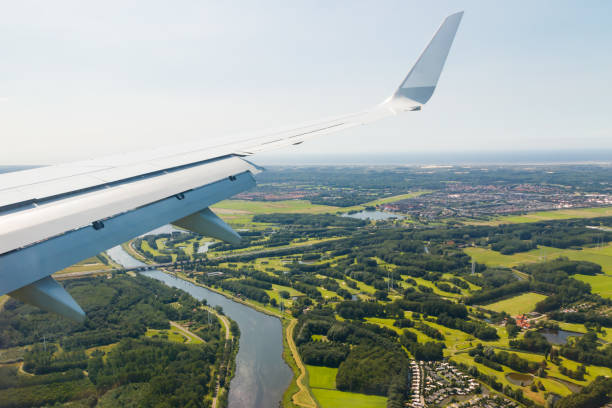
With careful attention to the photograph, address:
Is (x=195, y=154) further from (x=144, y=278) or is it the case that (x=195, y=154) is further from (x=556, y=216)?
(x=556, y=216)

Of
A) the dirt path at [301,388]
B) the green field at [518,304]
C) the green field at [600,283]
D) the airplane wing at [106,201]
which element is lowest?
the dirt path at [301,388]

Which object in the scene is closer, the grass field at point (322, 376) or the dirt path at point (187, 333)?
the grass field at point (322, 376)

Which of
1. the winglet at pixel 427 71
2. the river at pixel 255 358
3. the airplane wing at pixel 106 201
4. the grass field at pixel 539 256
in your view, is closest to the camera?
the airplane wing at pixel 106 201

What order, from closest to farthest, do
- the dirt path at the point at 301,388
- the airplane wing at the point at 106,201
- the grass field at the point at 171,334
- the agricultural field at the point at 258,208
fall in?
the airplane wing at the point at 106,201
the dirt path at the point at 301,388
the grass field at the point at 171,334
the agricultural field at the point at 258,208

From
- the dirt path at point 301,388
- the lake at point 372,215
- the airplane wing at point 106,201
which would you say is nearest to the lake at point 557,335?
the dirt path at point 301,388

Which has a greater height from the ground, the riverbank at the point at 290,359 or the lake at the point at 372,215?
the lake at the point at 372,215

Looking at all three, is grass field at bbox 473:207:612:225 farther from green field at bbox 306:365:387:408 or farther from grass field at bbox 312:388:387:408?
grass field at bbox 312:388:387:408

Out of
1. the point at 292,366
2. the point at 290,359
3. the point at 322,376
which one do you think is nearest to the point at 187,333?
the point at 290,359

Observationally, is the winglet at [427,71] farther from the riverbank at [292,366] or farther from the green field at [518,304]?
the green field at [518,304]

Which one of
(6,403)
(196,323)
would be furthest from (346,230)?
(6,403)
